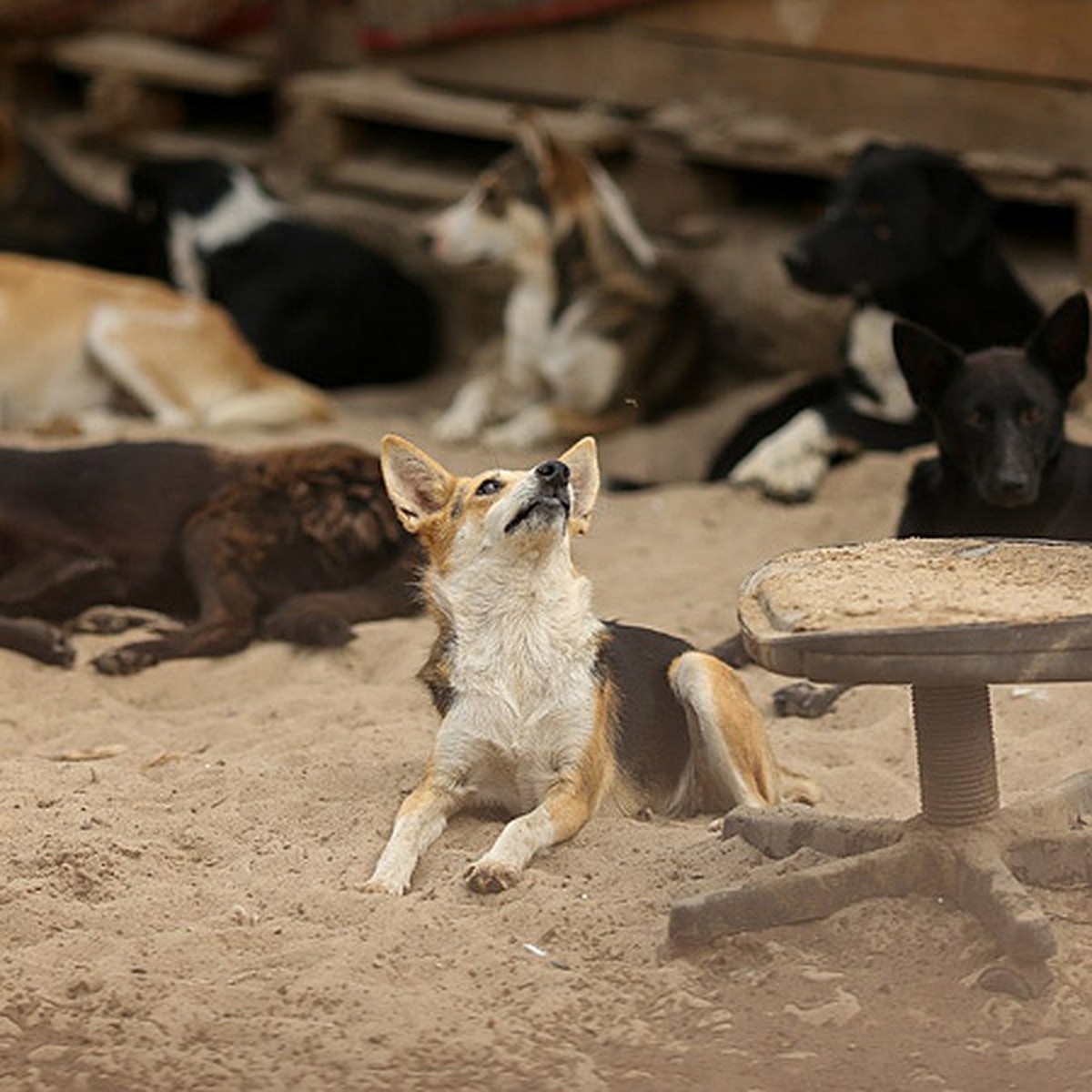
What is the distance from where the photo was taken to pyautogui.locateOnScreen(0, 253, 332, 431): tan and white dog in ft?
29.7

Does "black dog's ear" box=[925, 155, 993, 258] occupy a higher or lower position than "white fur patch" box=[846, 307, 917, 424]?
higher

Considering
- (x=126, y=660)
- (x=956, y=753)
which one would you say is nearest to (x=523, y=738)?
(x=956, y=753)

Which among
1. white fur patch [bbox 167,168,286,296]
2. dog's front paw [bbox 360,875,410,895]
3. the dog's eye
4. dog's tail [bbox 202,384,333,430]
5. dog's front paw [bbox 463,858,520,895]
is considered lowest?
dog's tail [bbox 202,384,333,430]

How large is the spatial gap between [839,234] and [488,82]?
2.83 m

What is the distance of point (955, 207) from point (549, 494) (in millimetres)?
3385

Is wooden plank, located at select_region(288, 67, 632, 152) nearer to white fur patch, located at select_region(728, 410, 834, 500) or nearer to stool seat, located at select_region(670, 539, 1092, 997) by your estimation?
white fur patch, located at select_region(728, 410, 834, 500)

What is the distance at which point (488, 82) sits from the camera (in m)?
10.1

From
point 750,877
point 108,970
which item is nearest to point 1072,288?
point 750,877

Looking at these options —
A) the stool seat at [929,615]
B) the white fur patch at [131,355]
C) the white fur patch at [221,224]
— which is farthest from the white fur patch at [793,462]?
the stool seat at [929,615]

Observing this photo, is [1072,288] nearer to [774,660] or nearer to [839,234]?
[839,234]

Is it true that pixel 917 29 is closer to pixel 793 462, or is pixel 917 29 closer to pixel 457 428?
pixel 793 462

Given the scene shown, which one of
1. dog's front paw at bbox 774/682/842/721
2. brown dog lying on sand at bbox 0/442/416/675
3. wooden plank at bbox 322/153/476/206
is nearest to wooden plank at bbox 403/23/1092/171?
wooden plank at bbox 322/153/476/206

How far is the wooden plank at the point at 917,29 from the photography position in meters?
8.09

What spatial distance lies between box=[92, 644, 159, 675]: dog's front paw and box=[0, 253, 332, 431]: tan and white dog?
258 centimetres
